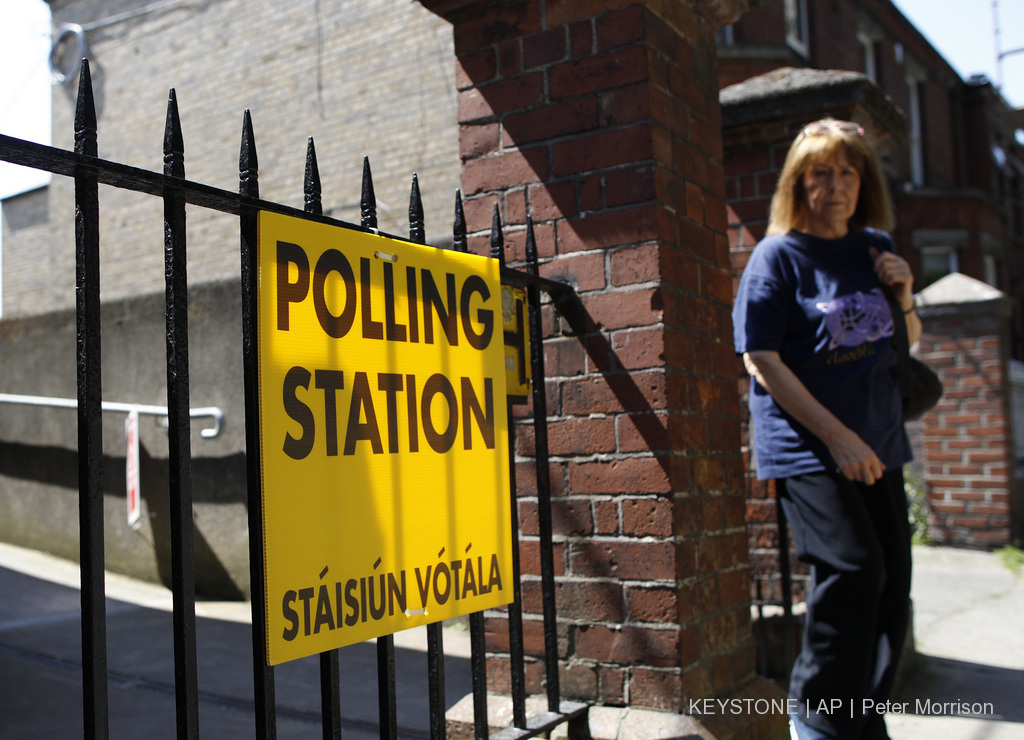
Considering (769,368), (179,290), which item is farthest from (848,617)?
(179,290)

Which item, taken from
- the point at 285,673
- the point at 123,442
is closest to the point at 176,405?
the point at 285,673

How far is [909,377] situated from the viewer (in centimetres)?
237

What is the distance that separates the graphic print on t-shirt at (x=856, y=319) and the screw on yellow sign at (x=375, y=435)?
923 millimetres

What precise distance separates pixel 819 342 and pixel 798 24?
12158 millimetres

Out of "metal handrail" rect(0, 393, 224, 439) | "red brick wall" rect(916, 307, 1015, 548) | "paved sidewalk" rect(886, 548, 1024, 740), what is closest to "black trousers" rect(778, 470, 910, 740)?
"paved sidewalk" rect(886, 548, 1024, 740)

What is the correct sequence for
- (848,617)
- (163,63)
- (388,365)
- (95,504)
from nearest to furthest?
(95,504), (388,365), (848,617), (163,63)

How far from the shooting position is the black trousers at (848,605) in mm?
2033

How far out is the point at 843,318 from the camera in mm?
2225

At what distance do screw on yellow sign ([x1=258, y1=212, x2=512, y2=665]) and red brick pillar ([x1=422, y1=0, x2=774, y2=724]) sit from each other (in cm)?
39

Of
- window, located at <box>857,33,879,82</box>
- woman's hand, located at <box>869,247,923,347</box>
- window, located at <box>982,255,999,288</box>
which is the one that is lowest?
woman's hand, located at <box>869,247,923,347</box>

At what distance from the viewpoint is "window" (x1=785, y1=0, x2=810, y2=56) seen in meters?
12.4

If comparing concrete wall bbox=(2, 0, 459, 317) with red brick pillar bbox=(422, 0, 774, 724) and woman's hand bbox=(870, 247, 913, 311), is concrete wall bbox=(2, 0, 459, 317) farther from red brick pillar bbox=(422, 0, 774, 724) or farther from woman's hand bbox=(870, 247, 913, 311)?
woman's hand bbox=(870, 247, 913, 311)

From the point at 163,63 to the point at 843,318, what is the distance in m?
10.8

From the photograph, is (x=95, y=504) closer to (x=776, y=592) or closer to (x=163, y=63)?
(x=776, y=592)
